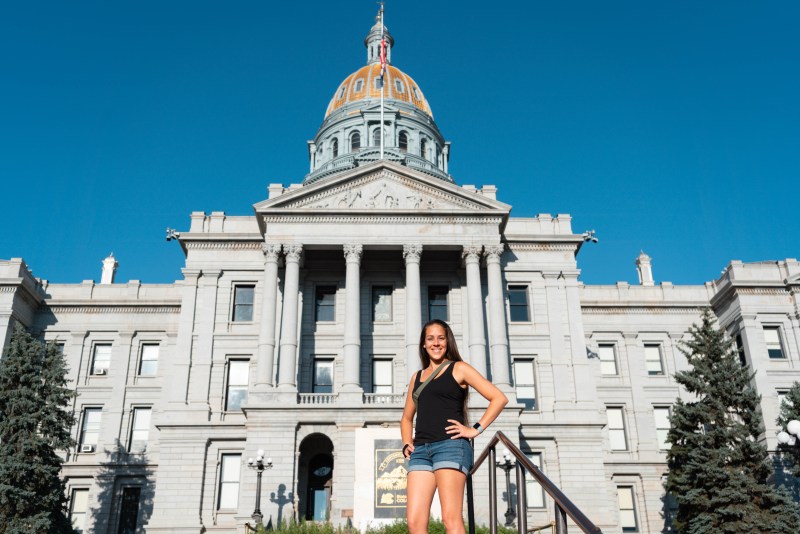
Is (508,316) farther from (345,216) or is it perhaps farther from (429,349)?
(429,349)

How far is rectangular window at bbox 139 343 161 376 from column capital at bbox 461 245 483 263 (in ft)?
61.4

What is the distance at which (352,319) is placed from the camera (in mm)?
32750

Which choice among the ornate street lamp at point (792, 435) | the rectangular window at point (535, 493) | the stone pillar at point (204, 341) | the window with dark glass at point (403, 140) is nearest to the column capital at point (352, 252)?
the stone pillar at point (204, 341)

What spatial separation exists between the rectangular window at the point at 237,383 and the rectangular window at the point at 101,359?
10476mm

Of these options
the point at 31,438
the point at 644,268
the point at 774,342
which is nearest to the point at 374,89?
the point at 644,268

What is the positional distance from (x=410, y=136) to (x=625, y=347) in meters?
28.2

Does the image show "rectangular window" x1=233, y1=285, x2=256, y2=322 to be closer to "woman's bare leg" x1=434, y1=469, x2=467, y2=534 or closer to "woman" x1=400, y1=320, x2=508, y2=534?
"woman" x1=400, y1=320, x2=508, y2=534

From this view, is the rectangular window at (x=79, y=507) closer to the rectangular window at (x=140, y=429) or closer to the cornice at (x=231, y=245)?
A: the rectangular window at (x=140, y=429)

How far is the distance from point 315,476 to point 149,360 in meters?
13.8

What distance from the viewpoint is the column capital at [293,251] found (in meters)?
34.2

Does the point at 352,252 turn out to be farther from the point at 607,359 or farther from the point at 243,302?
the point at 607,359

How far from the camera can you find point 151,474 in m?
38.4

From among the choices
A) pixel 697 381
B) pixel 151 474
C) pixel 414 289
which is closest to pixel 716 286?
pixel 697 381

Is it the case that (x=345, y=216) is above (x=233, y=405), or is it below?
above
